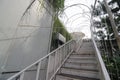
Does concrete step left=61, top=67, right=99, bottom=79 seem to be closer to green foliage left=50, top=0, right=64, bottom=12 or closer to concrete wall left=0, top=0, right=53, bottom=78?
concrete wall left=0, top=0, right=53, bottom=78

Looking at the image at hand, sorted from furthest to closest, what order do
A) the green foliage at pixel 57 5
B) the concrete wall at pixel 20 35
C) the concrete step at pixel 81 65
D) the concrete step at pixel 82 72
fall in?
the green foliage at pixel 57 5, the concrete step at pixel 81 65, the concrete step at pixel 82 72, the concrete wall at pixel 20 35

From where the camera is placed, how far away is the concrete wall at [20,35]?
2387 mm

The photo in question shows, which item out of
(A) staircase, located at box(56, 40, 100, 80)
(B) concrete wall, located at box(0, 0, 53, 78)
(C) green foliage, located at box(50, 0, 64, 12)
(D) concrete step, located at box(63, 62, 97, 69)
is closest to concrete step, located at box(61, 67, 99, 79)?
(A) staircase, located at box(56, 40, 100, 80)

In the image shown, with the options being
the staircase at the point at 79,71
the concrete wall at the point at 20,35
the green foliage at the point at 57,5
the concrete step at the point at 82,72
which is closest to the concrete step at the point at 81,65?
the staircase at the point at 79,71

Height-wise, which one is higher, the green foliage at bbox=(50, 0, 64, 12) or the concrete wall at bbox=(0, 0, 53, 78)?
the green foliage at bbox=(50, 0, 64, 12)

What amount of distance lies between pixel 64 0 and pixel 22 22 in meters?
3.09

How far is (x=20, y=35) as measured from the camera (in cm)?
295

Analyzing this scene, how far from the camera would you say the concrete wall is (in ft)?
7.83

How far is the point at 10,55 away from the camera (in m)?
2.56

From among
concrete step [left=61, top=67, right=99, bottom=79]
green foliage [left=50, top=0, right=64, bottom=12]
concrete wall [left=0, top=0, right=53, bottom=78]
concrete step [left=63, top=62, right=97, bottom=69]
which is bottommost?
concrete step [left=61, top=67, right=99, bottom=79]

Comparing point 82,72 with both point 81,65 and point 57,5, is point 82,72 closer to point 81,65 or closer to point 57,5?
point 81,65

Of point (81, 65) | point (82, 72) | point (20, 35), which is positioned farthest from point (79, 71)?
point (20, 35)

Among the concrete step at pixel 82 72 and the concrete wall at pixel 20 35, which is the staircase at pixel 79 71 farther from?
the concrete wall at pixel 20 35

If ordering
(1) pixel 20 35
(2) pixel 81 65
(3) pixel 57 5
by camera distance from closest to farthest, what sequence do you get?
(1) pixel 20 35
(2) pixel 81 65
(3) pixel 57 5
